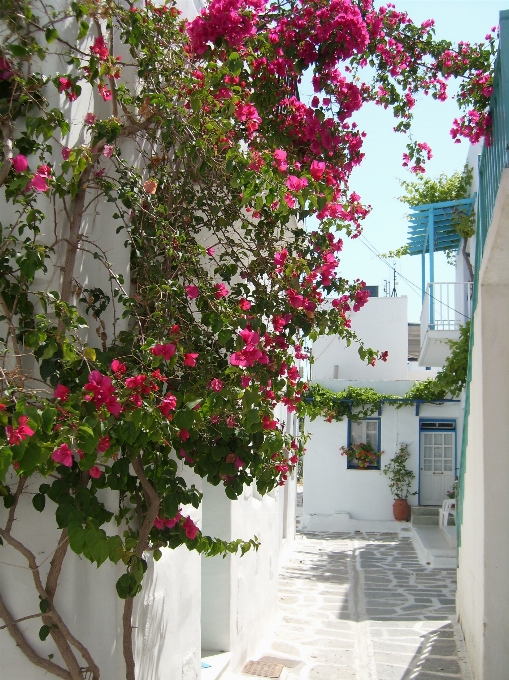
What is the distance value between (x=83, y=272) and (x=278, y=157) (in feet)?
3.98

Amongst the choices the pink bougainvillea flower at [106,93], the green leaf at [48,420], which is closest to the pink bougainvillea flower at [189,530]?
the green leaf at [48,420]

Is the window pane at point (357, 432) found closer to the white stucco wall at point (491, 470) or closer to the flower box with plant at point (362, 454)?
the flower box with plant at point (362, 454)

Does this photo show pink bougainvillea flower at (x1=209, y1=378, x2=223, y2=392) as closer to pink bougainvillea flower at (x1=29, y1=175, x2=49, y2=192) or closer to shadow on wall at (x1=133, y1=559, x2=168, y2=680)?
pink bougainvillea flower at (x1=29, y1=175, x2=49, y2=192)

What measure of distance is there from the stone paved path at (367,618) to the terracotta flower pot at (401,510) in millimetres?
3597

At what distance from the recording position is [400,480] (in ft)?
63.0

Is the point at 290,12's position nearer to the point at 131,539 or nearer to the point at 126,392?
the point at 126,392

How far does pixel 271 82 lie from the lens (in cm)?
473

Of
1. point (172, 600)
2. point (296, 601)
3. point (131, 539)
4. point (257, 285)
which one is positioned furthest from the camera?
point (296, 601)

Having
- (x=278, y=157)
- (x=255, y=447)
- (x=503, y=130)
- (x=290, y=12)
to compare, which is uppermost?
(x=290, y=12)

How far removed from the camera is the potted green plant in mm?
18859

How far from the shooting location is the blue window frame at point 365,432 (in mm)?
19984

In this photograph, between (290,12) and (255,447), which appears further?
(290,12)

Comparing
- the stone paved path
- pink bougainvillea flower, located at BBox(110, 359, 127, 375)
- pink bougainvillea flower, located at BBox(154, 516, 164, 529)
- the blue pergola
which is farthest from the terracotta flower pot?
pink bougainvillea flower, located at BBox(110, 359, 127, 375)

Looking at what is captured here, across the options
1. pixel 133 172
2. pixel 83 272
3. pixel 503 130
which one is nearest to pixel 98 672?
pixel 83 272
